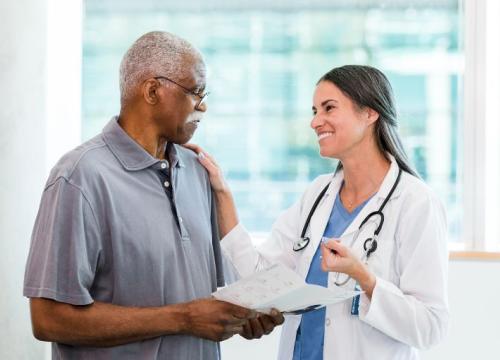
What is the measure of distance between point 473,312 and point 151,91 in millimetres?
1891

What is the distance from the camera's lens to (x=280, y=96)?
11.5ft

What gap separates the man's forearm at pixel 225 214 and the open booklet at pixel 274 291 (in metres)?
0.42

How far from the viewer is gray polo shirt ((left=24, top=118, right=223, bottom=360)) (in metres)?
1.68

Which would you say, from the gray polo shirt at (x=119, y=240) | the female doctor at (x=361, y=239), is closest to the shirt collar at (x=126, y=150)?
the gray polo shirt at (x=119, y=240)

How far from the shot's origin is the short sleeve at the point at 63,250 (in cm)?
167

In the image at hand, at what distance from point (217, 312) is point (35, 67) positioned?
1719mm

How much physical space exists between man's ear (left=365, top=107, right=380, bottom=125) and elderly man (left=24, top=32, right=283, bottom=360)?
518 mm

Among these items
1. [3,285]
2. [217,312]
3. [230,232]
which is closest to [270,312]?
[217,312]

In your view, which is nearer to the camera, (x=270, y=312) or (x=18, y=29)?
(x=270, y=312)

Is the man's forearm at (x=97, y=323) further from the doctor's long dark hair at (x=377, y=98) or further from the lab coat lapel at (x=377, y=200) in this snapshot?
the doctor's long dark hair at (x=377, y=98)

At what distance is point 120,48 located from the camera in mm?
3609

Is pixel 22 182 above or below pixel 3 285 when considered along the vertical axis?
above

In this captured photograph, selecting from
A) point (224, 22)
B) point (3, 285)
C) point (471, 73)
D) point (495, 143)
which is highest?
point (224, 22)

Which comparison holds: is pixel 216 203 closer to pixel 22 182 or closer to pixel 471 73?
pixel 22 182
